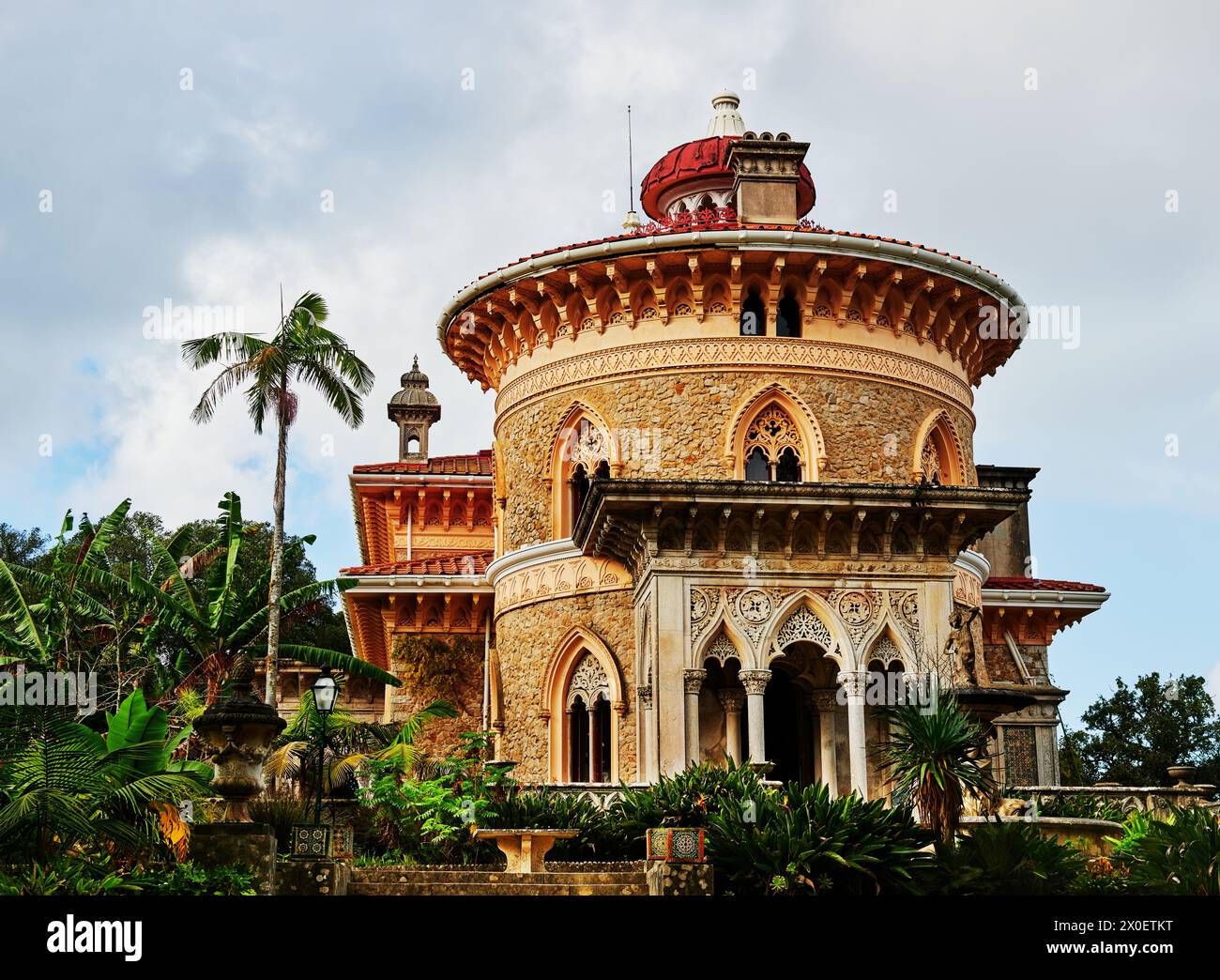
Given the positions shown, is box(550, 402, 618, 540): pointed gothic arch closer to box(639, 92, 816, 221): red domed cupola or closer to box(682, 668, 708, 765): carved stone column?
box(682, 668, 708, 765): carved stone column

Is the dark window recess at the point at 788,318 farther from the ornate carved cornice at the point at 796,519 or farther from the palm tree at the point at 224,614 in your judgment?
the palm tree at the point at 224,614

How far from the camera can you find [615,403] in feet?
74.0

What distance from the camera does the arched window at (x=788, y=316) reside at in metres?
22.6

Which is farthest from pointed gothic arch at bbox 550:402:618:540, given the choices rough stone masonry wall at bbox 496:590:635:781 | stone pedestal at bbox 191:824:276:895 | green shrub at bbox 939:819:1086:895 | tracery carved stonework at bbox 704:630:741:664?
stone pedestal at bbox 191:824:276:895

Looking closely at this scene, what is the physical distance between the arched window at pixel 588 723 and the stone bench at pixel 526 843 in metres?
6.07

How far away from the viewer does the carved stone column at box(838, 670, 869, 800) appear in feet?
65.0

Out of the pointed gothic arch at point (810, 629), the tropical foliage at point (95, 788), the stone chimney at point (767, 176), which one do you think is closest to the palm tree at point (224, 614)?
the pointed gothic arch at point (810, 629)

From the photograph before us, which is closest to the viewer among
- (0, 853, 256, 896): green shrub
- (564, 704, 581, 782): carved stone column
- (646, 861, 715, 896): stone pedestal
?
(0, 853, 256, 896): green shrub

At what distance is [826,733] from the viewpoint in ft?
71.2

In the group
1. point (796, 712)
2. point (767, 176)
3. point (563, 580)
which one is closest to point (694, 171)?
point (767, 176)

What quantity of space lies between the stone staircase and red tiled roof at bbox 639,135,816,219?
52.3ft

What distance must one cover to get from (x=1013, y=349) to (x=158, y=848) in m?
17.8

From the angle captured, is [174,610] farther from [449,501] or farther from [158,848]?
[158,848]
